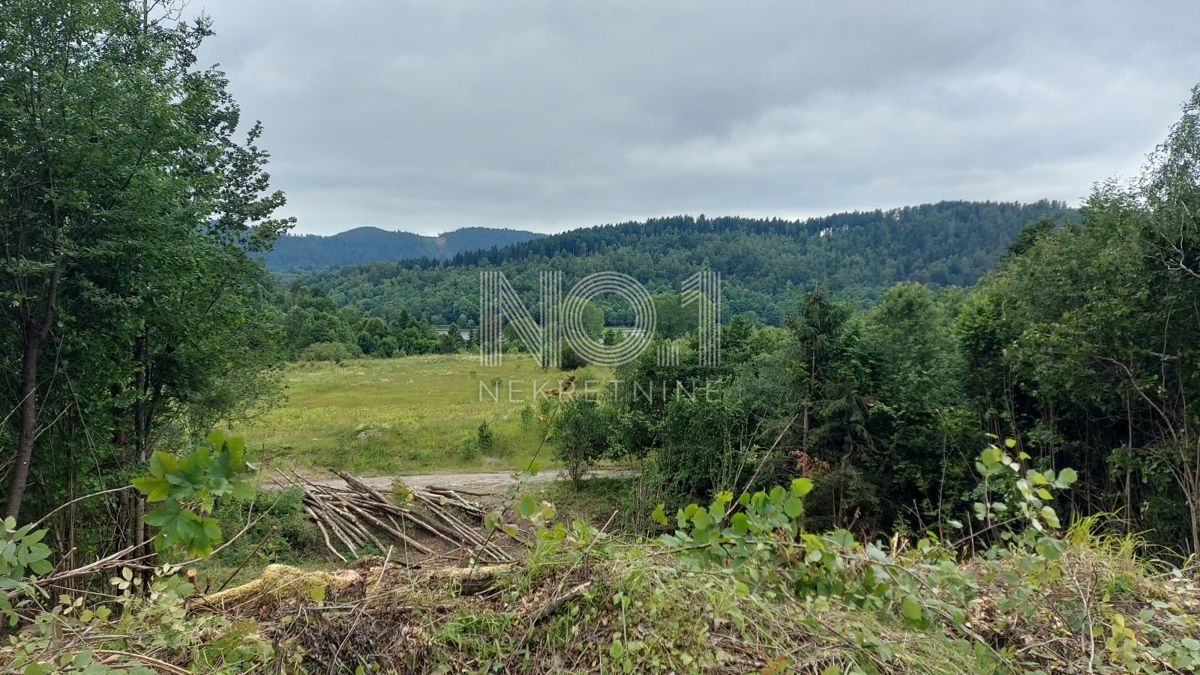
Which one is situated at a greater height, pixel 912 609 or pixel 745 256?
pixel 745 256

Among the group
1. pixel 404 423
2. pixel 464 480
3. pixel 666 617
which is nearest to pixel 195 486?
pixel 666 617

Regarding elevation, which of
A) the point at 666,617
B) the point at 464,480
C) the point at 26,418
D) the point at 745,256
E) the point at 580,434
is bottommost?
the point at 464,480

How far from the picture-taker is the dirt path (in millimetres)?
14016

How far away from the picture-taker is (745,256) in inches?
3666

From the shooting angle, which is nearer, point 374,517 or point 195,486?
point 195,486

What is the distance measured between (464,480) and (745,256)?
275 ft

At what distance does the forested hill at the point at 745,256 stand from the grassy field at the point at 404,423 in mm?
39517

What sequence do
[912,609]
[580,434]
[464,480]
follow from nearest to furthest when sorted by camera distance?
1. [912,609]
2. [580,434]
3. [464,480]

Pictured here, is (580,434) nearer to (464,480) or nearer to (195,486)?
(464,480)

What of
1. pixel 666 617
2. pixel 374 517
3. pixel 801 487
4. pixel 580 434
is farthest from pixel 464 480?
pixel 801 487

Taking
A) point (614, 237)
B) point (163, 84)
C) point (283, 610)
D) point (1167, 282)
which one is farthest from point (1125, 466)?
point (614, 237)

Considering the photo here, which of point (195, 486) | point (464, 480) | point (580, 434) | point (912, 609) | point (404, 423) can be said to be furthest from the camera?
point (404, 423)

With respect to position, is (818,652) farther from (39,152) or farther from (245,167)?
(245,167)

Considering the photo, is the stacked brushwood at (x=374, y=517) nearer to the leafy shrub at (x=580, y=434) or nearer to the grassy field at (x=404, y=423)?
the grassy field at (x=404, y=423)
